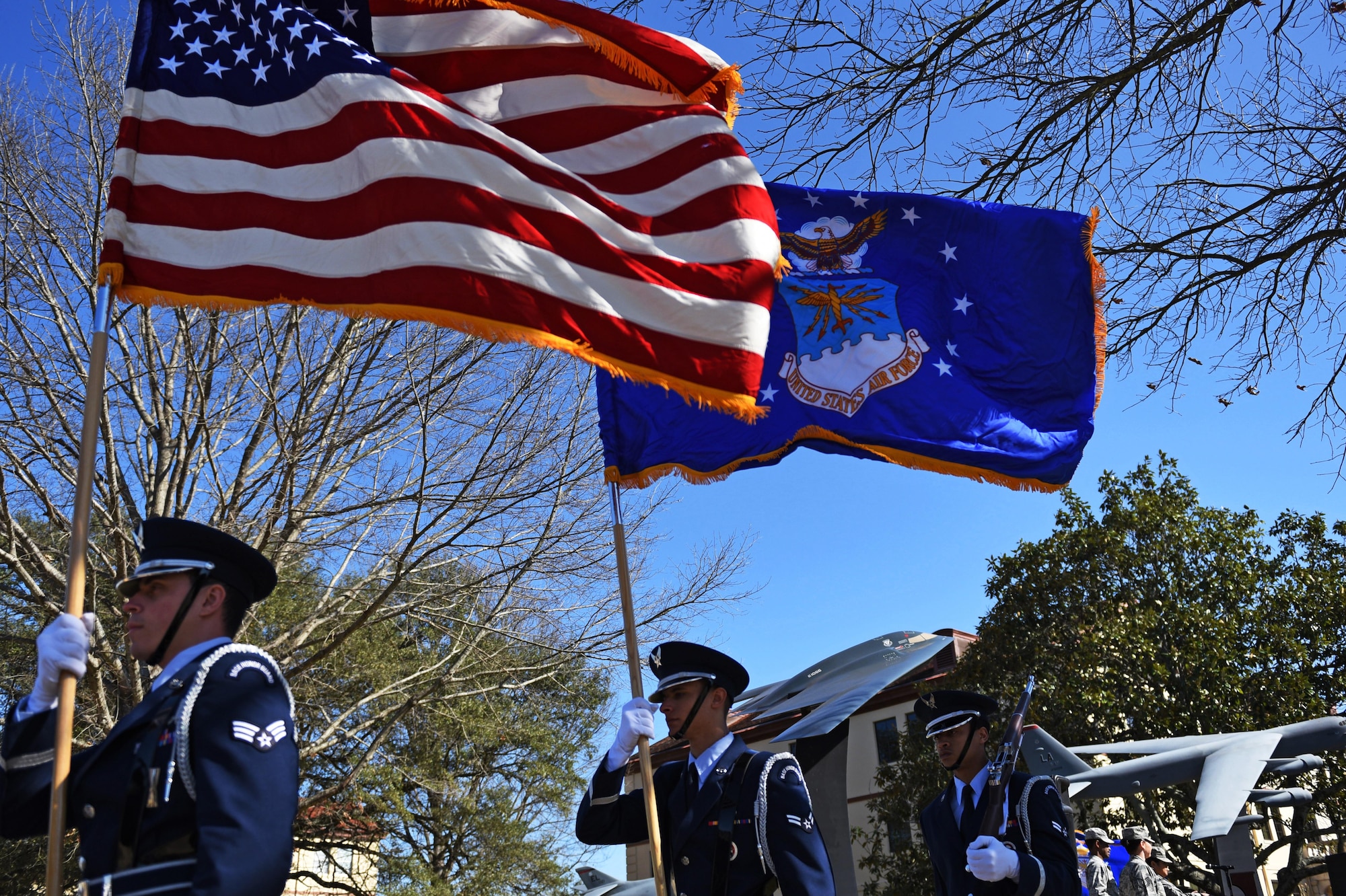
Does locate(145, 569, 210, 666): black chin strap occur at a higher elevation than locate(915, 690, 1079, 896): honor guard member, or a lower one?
higher

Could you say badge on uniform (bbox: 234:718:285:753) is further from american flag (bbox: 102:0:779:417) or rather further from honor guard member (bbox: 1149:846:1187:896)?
honor guard member (bbox: 1149:846:1187:896)

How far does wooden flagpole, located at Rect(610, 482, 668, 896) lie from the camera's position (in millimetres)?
3852

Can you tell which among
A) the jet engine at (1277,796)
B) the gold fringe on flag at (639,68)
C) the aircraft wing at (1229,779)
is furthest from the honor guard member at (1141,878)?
the gold fringe on flag at (639,68)

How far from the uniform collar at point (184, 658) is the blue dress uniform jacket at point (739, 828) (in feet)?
6.35

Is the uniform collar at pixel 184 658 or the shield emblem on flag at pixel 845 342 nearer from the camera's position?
the uniform collar at pixel 184 658

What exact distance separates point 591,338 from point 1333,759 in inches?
808

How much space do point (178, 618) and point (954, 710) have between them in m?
3.56

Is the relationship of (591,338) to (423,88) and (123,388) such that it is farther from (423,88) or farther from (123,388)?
(123,388)

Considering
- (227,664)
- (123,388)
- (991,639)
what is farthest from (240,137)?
(991,639)

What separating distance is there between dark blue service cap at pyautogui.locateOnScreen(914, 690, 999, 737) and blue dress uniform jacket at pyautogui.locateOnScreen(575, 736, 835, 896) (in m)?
1.11

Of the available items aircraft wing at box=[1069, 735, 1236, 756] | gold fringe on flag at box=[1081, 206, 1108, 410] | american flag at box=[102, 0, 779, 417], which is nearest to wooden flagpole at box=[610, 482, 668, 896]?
american flag at box=[102, 0, 779, 417]

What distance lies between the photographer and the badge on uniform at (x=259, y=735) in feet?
8.69

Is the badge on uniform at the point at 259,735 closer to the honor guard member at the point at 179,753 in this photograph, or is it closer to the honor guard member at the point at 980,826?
the honor guard member at the point at 179,753

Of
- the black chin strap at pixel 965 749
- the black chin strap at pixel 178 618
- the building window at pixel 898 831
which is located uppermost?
the black chin strap at pixel 178 618
